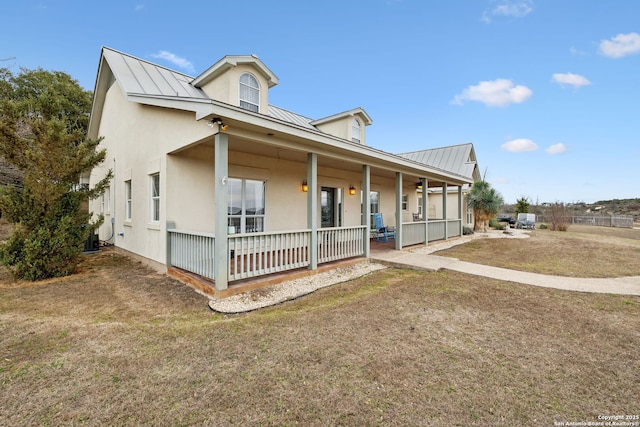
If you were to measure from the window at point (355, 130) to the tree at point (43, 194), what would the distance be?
817cm

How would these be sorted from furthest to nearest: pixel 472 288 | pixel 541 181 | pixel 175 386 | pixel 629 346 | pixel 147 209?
pixel 541 181 → pixel 147 209 → pixel 472 288 → pixel 629 346 → pixel 175 386

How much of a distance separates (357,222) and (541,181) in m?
26.9

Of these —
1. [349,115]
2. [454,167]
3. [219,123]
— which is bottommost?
[219,123]

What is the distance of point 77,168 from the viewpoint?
6.45 metres

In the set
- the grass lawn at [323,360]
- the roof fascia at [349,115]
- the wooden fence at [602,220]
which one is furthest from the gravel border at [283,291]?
the wooden fence at [602,220]

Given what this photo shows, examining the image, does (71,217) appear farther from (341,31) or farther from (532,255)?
(532,255)

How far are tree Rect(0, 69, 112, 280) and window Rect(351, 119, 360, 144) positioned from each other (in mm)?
8171

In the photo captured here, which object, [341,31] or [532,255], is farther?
[341,31]

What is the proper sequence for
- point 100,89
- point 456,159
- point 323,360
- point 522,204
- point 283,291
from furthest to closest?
point 522,204 < point 456,159 < point 100,89 < point 283,291 < point 323,360

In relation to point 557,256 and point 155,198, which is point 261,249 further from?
point 557,256

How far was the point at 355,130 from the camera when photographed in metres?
10.8

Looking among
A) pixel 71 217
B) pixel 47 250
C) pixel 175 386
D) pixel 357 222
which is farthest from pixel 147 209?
pixel 357 222

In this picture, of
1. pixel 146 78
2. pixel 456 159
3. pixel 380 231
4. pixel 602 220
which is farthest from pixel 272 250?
pixel 602 220

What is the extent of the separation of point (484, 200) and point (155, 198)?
55.4 ft
